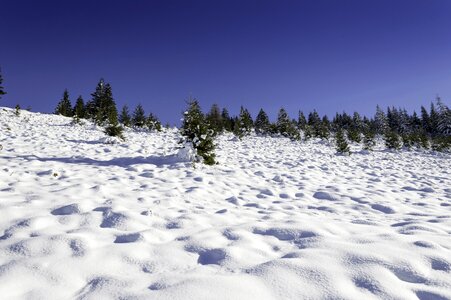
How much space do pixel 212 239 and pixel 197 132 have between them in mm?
7904

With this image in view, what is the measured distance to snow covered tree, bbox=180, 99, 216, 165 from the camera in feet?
34.7

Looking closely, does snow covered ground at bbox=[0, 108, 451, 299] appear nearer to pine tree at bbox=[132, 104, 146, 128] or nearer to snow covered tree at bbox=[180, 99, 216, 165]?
snow covered tree at bbox=[180, 99, 216, 165]

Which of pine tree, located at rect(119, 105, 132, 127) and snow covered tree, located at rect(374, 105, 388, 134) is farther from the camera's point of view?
snow covered tree, located at rect(374, 105, 388, 134)

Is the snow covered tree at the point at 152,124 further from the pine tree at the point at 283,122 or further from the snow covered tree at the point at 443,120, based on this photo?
the snow covered tree at the point at 443,120

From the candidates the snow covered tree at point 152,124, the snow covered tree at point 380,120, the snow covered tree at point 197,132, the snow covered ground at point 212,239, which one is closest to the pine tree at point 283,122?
the snow covered tree at point 152,124

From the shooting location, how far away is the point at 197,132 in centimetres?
1105

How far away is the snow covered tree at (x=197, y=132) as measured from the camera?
10.6 meters

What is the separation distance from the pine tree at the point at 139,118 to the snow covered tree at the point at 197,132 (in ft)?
74.7

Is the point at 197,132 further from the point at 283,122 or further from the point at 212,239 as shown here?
the point at 283,122

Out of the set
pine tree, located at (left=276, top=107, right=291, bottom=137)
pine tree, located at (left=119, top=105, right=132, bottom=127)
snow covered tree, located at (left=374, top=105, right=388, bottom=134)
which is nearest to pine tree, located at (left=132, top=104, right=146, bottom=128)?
pine tree, located at (left=119, top=105, right=132, bottom=127)

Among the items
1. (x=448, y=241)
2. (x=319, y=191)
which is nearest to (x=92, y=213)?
(x=448, y=241)

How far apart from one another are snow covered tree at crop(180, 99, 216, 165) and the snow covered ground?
3107 mm

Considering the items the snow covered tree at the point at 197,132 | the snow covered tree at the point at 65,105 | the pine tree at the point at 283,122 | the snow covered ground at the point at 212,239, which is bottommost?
the snow covered ground at the point at 212,239

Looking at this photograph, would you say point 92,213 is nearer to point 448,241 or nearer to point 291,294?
point 291,294
